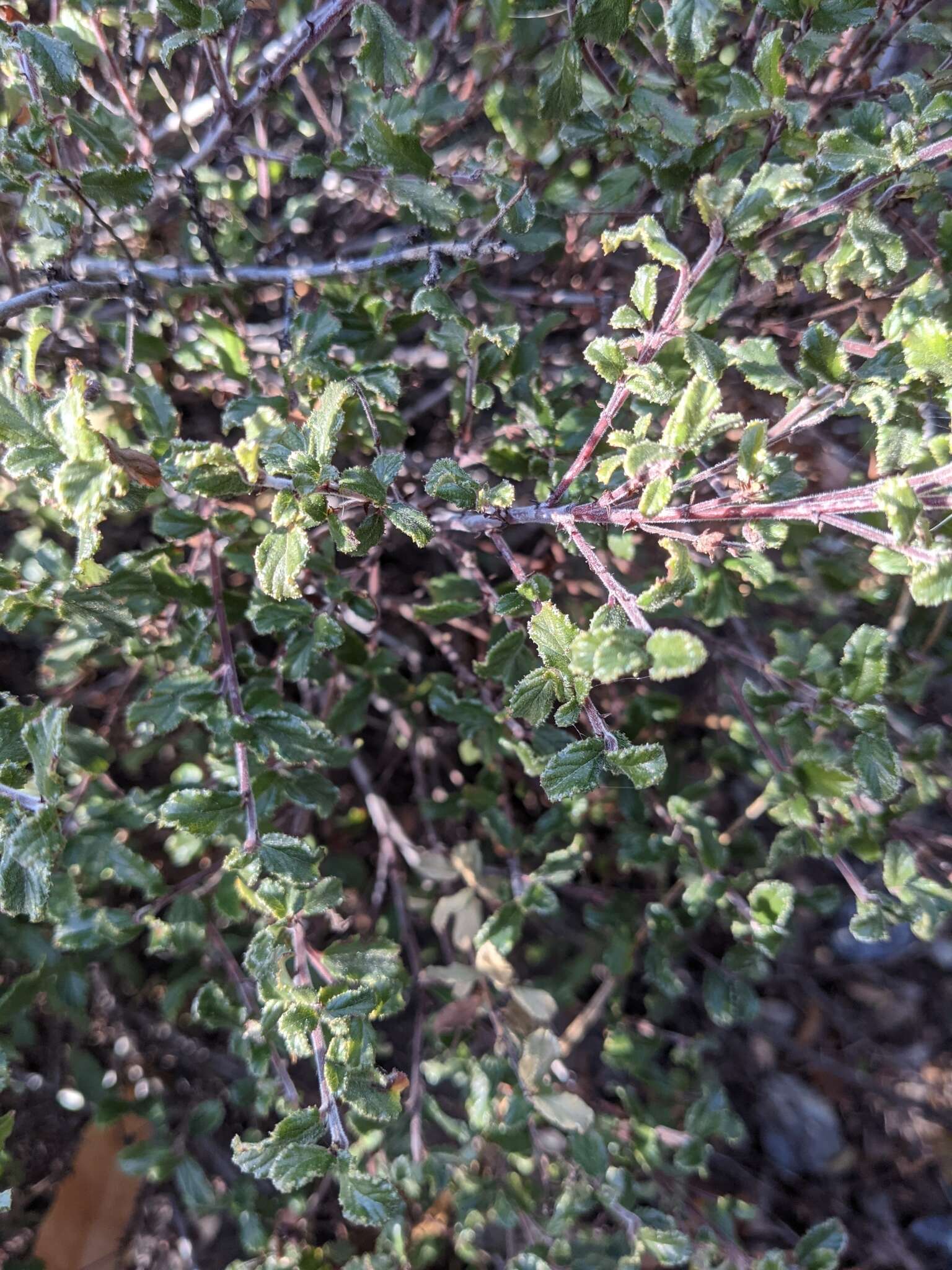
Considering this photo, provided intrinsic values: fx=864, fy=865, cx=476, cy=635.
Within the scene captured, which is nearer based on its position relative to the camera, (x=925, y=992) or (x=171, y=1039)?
(x=171, y=1039)

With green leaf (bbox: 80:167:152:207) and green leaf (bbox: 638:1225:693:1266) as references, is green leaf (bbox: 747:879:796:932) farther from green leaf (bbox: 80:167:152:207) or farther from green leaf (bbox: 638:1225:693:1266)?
green leaf (bbox: 80:167:152:207)

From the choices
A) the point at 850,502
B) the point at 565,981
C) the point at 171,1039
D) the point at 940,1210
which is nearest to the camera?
the point at 850,502

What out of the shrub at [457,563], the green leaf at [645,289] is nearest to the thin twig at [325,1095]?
the shrub at [457,563]

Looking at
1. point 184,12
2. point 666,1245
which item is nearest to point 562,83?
point 184,12

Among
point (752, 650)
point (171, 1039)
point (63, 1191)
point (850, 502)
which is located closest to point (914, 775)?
point (752, 650)

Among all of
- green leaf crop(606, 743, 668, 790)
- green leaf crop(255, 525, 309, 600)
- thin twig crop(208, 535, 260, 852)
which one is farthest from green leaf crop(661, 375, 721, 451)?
thin twig crop(208, 535, 260, 852)

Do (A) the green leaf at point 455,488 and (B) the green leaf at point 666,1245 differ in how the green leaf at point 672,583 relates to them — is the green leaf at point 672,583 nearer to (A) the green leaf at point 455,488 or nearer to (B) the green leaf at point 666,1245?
(A) the green leaf at point 455,488

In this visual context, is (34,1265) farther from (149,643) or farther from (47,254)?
(47,254)
